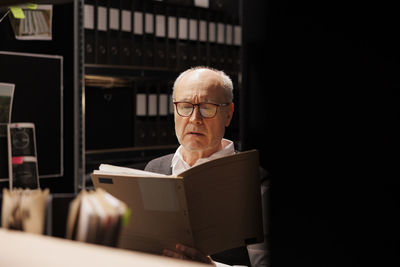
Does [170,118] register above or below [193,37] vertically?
below

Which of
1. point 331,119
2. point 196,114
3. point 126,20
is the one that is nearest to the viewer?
point 331,119

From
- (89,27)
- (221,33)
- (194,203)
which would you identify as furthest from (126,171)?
(221,33)

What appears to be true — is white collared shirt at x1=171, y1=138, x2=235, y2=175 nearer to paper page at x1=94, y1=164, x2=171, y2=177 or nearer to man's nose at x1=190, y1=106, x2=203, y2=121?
man's nose at x1=190, y1=106, x2=203, y2=121

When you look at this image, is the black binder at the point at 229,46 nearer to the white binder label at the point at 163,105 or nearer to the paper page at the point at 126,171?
the white binder label at the point at 163,105

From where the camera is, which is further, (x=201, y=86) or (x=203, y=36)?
(x=203, y=36)

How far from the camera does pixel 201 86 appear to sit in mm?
1745

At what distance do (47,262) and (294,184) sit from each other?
80 cm

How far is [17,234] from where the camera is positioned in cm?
63

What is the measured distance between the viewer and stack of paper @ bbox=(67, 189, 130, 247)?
1.85 feet

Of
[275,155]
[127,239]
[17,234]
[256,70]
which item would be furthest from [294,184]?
[17,234]

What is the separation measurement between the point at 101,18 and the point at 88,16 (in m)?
0.07

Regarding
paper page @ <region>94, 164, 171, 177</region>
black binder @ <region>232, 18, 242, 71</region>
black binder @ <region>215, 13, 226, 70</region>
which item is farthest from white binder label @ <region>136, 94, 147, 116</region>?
paper page @ <region>94, 164, 171, 177</region>

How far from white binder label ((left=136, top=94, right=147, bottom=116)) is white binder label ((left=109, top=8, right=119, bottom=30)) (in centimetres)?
39

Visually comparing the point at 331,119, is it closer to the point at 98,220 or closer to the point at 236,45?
the point at 98,220
